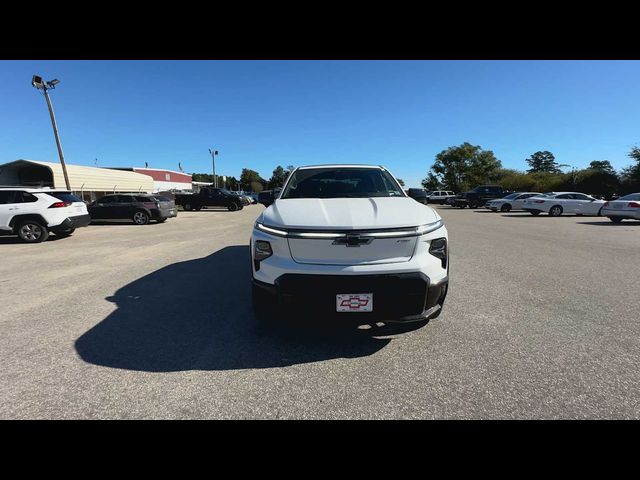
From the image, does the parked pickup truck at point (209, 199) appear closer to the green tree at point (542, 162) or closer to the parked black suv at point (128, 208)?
the parked black suv at point (128, 208)

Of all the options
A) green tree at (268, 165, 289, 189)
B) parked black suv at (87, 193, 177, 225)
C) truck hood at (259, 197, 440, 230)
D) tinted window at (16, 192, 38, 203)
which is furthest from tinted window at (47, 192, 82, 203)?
green tree at (268, 165, 289, 189)

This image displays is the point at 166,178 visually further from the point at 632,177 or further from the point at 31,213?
the point at 632,177

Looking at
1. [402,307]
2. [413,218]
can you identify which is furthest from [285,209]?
[402,307]

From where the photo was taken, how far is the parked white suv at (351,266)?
2.55m

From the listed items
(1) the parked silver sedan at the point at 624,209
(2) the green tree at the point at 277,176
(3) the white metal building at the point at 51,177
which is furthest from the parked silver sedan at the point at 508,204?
(2) the green tree at the point at 277,176

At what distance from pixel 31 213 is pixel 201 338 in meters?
9.84

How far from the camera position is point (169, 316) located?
148 inches

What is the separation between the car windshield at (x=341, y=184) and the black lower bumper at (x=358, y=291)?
5.51 feet

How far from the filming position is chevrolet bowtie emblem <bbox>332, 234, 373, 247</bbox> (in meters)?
2.62

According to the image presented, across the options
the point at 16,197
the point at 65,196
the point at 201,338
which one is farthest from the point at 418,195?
the point at 16,197

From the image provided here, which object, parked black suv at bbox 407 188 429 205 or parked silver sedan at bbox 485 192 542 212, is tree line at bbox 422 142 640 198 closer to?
parked silver sedan at bbox 485 192 542 212
